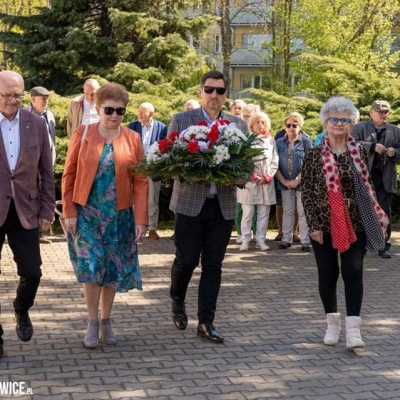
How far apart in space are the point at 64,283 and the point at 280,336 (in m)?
3.16

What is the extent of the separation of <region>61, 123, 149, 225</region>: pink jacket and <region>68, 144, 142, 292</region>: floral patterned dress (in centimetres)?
5

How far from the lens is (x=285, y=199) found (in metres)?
13.3

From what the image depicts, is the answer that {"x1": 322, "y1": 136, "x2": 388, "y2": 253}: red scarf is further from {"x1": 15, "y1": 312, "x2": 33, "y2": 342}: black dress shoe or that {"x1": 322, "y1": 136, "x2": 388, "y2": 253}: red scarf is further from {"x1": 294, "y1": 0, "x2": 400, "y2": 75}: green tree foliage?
{"x1": 294, "y1": 0, "x2": 400, "y2": 75}: green tree foliage

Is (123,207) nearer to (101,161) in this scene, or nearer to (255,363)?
(101,161)

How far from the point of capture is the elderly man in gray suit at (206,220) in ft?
24.1

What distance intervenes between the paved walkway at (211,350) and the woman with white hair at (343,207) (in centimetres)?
54

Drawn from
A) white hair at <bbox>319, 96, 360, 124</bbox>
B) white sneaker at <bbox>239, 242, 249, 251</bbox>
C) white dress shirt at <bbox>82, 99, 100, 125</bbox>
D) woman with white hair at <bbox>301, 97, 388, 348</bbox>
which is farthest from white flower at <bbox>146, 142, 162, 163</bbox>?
white sneaker at <bbox>239, 242, 249, 251</bbox>

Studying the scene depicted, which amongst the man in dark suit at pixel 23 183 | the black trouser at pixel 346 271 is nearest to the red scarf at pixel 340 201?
the black trouser at pixel 346 271

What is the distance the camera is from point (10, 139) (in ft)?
21.9

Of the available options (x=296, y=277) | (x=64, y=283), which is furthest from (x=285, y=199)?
(x=64, y=283)

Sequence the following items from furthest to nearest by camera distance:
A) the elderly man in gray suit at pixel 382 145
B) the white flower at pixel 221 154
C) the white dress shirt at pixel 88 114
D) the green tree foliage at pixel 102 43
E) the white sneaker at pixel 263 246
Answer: the green tree foliage at pixel 102 43 < the white sneaker at pixel 263 246 < the white dress shirt at pixel 88 114 < the elderly man in gray suit at pixel 382 145 < the white flower at pixel 221 154

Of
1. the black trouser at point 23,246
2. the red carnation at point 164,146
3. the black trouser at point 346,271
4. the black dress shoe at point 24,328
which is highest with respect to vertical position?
the red carnation at point 164,146

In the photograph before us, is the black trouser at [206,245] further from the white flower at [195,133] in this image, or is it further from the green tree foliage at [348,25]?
the green tree foliage at [348,25]

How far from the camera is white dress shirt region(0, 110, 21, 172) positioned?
6629 mm
